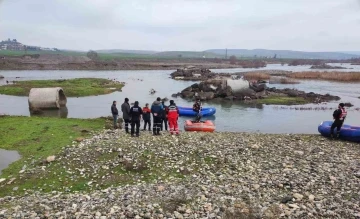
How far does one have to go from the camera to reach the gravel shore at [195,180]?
12734 mm

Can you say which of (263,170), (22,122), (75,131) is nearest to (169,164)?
(263,170)

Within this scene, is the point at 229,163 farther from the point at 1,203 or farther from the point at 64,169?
the point at 1,203

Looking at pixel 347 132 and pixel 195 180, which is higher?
pixel 347 132

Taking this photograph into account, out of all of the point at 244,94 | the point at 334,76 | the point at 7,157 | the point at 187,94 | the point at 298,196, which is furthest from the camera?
the point at 334,76

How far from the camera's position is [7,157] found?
64.7 ft

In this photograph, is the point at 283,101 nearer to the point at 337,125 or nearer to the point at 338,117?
the point at 337,125

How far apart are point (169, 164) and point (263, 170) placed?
484 cm

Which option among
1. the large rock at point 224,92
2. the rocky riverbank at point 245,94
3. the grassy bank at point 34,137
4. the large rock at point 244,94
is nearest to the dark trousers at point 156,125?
the grassy bank at point 34,137

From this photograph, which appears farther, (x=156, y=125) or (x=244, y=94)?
(x=244, y=94)

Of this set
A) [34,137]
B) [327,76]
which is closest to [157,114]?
[34,137]

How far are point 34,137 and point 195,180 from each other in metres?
13.7

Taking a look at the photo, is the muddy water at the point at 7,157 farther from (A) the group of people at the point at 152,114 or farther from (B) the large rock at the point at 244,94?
(B) the large rock at the point at 244,94

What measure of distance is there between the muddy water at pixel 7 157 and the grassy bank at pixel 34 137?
0.34 meters

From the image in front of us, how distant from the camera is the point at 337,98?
54.5 metres
